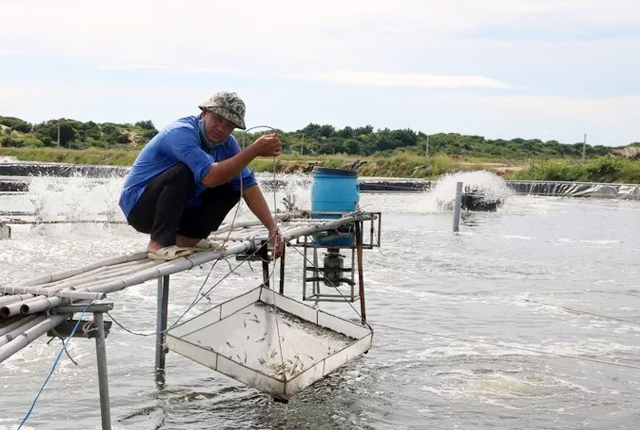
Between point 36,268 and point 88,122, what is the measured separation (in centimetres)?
5776

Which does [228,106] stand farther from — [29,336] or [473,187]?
[473,187]

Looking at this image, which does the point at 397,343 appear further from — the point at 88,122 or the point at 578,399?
the point at 88,122

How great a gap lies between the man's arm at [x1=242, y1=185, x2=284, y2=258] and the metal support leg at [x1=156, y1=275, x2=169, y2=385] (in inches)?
38.6

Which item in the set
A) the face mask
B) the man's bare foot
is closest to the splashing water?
the face mask

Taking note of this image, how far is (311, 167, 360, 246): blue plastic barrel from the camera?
8.77m

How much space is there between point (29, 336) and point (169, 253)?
146 cm

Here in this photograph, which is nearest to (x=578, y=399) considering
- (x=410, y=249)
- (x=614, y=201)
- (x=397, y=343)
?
(x=397, y=343)

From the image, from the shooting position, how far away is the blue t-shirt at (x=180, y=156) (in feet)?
16.1

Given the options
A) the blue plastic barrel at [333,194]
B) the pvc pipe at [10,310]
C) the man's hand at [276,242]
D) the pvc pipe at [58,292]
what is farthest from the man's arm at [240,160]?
the blue plastic barrel at [333,194]

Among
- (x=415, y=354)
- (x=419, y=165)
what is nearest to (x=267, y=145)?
(x=415, y=354)

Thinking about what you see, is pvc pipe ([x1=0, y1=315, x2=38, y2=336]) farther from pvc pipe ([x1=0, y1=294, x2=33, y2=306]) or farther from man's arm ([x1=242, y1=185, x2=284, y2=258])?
man's arm ([x1=242, y1=185, x2=284, y2=258])

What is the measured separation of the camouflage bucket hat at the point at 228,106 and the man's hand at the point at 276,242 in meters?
0.89

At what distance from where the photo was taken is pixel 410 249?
1691 cm

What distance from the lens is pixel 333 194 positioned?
346 inches
